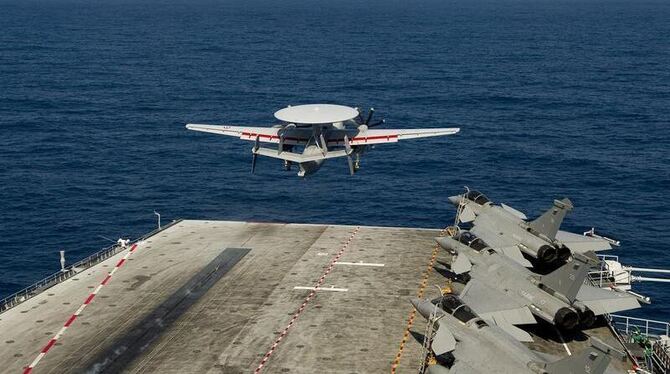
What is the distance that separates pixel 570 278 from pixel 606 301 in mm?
4730

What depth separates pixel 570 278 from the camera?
5491cm

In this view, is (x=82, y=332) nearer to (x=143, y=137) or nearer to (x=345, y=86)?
(x=143, y=137)

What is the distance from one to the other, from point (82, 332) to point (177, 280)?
11.7 metres

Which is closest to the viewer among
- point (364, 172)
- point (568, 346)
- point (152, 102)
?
point (568, 346)

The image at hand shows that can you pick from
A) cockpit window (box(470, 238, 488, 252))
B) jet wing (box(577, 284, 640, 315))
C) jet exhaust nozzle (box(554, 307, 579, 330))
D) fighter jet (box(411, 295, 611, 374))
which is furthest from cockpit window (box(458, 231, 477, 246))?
fighter jet (box(411, 295, 611, 374))

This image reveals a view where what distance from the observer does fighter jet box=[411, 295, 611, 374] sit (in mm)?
43062

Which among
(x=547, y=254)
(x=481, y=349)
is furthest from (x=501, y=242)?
(x=481, y=349)

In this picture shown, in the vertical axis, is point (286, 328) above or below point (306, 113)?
below

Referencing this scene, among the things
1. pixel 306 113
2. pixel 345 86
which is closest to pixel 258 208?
pixel 306 113

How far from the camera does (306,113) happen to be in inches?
3401

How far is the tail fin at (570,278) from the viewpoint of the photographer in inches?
2137

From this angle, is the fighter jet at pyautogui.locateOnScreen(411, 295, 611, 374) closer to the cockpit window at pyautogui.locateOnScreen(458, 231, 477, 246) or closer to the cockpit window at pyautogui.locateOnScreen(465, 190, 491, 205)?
the cockpit window at pyautogui.locateOnScreen(458, 231, 477, 246)

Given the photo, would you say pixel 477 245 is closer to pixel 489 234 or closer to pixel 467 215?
pixel 489 234

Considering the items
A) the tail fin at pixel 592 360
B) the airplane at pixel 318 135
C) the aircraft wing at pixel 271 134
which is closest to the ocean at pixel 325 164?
the aircraft wing at pixel 271 134
